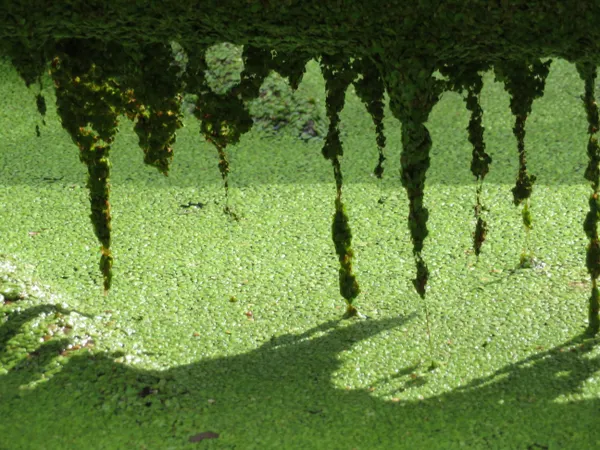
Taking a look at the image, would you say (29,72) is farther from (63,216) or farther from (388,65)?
(63,216)

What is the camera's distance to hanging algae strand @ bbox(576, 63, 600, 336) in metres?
1.98

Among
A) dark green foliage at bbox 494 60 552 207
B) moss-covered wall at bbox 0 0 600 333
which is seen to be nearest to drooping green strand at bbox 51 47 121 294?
moss-covered wall at bbox 0 0 600 333

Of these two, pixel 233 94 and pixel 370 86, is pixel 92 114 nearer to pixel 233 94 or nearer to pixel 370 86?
pixel 233 94

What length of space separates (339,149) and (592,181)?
63 cm

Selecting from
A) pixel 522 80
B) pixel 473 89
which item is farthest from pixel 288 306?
pixel 522 80

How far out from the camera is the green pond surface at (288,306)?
2.10 metres

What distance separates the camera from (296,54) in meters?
2.07

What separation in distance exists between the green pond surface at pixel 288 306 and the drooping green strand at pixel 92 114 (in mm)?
406

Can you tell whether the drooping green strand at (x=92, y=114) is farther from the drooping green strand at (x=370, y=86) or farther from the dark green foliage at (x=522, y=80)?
the dark green foliage at (x=522, y=80)

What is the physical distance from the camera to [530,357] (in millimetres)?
2361

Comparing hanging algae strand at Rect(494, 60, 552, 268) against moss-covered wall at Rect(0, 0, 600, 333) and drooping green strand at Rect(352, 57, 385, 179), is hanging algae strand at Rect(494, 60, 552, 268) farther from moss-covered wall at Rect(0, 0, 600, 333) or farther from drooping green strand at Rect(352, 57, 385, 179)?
drooping green strand at Rect(352, 57, 385, 179)

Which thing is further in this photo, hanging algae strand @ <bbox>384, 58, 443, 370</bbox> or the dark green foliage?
the dark green foliage

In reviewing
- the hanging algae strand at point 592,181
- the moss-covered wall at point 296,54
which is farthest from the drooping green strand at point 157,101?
the hanging algae strand at point 592,181

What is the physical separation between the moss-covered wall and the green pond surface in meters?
0.33
